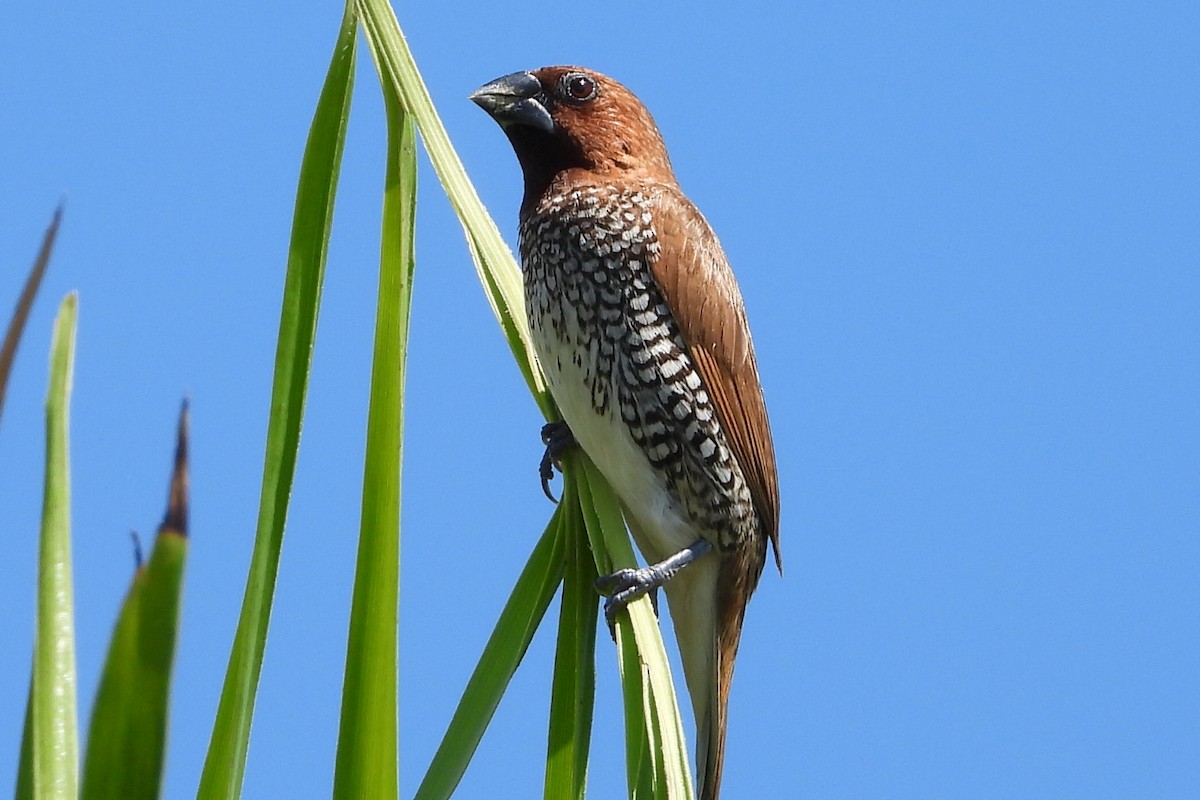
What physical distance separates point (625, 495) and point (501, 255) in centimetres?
120

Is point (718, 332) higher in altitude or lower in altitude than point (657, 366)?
higher

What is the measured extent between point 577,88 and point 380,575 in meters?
2.57

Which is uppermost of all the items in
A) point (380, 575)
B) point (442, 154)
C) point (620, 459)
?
point (442, 154)

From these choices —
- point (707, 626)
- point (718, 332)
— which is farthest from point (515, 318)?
point (707, 626)

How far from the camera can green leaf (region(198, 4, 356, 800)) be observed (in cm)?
149

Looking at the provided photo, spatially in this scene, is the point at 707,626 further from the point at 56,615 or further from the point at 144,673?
the point at 144,673

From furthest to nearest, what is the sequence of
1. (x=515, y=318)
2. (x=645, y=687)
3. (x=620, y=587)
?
1. (x=515, y=318)
2. (x=620, y=587)
3. (x=645, y=687)

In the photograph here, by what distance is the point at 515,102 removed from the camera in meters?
3.94

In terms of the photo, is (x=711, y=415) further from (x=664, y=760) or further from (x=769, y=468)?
(x=664, y=760)

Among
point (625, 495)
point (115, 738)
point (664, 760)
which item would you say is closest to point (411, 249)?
point (664, 760)

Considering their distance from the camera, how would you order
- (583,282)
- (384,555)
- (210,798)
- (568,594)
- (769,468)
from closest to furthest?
1. (210,798)
2. (384,555)
3. (568,594)
4. (583,282)
5. (769,468)

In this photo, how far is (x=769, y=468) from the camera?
12.4 feet

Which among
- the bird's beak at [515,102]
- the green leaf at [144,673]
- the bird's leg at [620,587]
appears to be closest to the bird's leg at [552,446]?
the bird's leg at [620,587]

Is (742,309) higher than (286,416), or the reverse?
(742,309)
